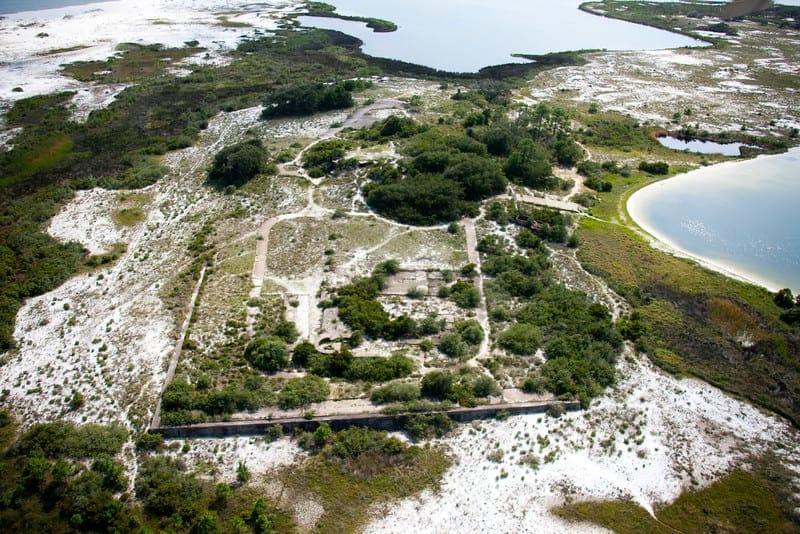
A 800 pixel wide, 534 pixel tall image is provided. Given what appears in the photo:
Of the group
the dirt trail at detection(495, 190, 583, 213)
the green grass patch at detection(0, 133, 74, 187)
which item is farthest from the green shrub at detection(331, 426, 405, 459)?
the green grass patch at detection(0, 133, 74, 187)

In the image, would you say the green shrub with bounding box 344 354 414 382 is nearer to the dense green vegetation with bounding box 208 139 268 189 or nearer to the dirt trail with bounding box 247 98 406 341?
the dirt trail with bounding box 247 98 406 341

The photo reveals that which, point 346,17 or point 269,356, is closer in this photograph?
point 269,356

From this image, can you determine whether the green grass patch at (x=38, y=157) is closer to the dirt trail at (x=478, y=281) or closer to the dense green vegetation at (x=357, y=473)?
the dirt trail at (x=478, y=281)

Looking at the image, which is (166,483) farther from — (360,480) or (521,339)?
(521,339)

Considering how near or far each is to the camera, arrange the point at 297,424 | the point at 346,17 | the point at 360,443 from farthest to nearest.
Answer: the point at 346,17 < the point at 297,424 < the point at 360,443

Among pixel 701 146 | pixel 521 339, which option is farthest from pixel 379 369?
pixel 701 146
